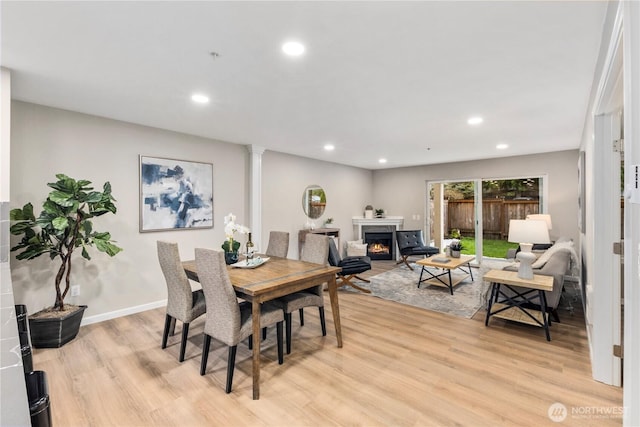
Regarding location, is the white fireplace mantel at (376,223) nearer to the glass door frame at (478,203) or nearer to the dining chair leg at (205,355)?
the glass door frame at (478,203)

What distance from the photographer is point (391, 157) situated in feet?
20.0

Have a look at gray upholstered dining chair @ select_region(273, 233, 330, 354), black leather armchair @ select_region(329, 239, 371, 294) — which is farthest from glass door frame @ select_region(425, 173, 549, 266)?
gray upholstered dining chair @ select_region(273, 233, 330, 354)

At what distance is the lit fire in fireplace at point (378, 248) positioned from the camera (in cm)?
738

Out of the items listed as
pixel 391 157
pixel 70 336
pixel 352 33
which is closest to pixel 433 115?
pixel 352 33

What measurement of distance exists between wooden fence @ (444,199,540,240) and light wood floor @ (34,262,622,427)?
12.8 feet

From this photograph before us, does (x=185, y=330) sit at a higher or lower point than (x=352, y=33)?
lower

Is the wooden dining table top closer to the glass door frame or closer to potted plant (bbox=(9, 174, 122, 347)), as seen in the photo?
potted plant (bbox=(9, 174, 122, 347))

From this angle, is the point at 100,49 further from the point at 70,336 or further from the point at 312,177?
the point at 312,177

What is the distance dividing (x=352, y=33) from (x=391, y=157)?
14.7 ft

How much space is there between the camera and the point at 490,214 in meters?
7.30

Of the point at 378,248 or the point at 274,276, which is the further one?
the point at 378,248

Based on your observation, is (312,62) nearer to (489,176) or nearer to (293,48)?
(293,48)

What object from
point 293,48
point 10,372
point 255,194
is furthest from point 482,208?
point 10,372

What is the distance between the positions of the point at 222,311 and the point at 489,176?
6125 mm
